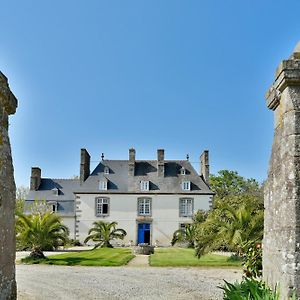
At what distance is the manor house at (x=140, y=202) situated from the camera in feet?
120

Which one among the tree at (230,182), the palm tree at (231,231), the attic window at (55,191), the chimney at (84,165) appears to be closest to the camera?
the palm tree at (231,231)

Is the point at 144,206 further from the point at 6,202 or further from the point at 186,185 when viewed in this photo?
the point at 6,202

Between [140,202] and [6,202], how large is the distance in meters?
33.3

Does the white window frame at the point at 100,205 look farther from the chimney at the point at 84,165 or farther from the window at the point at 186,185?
the window at the point at 186,185

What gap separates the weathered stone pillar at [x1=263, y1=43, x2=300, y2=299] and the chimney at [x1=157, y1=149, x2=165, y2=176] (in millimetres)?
33422

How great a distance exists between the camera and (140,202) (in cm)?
3691

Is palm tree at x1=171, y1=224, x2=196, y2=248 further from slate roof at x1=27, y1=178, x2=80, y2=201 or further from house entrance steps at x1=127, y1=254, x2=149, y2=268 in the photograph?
house entrance steps at x1=127, y1=254, x2=149, y2=268

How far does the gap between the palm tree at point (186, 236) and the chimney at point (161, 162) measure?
5.42 m

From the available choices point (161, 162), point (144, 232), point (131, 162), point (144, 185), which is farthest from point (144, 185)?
point (144, 232)

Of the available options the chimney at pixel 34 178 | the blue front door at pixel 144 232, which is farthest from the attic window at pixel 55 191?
the blue front door at pixel 144 232

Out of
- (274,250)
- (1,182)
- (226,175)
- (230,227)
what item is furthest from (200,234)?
(226,175)

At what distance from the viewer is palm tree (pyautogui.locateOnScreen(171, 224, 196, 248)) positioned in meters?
31.3

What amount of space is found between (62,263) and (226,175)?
34674mm

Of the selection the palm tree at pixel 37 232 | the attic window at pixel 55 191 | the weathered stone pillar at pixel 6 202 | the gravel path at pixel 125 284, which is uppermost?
the attic window at pixel 55 191
